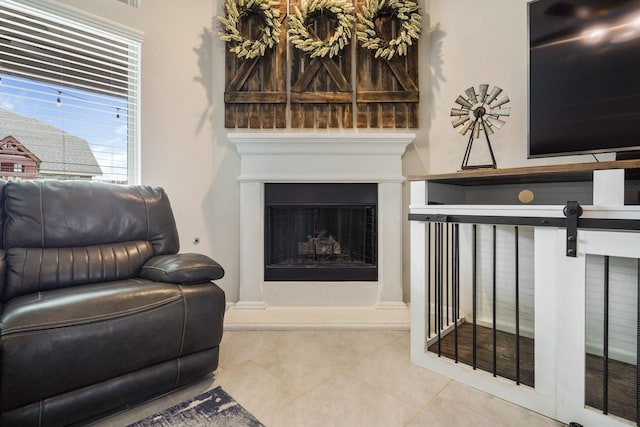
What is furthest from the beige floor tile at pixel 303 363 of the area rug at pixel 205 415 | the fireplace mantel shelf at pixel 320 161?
the fireplace mantel shelf at pixel 320 161

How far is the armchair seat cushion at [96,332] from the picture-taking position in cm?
98

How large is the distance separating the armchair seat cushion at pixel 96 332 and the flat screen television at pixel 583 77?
1.96 metres

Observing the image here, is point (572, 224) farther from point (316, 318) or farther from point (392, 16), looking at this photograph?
point (392, 16)

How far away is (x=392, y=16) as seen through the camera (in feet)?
7.43

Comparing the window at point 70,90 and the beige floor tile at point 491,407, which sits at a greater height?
the window at point 70,90

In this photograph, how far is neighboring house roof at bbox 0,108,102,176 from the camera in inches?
73.5

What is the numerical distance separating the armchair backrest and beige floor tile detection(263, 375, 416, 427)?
1199 mm

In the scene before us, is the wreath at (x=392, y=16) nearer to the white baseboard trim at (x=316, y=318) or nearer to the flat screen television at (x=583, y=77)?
the flat screen television at (x=583, y=77)

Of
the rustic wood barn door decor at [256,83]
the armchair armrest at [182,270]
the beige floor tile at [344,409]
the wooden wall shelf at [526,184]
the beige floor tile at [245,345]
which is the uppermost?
the rustic wood barn door decor at [256,83]

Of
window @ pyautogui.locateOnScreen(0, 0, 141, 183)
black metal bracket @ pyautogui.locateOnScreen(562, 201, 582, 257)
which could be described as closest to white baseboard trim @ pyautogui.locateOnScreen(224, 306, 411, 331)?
black metal bracket @ pyautogui.locateOnScreen(562, 201, 582, 257)

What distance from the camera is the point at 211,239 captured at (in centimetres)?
244

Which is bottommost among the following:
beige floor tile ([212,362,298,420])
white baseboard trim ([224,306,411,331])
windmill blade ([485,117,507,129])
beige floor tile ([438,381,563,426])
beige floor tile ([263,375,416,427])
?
beige floor tile ([263,375,416,427])

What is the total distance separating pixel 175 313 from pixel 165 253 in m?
0.68

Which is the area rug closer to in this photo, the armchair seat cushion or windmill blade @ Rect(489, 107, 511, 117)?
the armchair seat cushion
